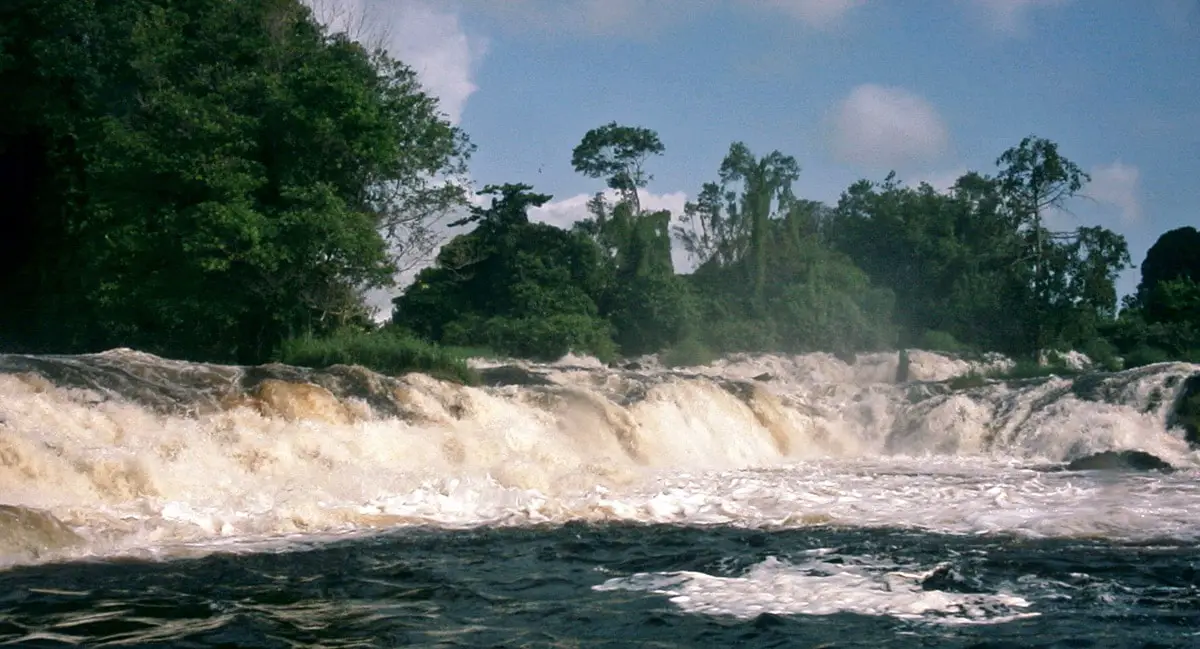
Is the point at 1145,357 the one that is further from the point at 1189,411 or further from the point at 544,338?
the point at 544,338

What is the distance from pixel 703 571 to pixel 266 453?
5594mm

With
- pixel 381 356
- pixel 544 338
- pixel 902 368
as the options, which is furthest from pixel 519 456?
pixel 902 368

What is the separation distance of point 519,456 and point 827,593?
7.17m

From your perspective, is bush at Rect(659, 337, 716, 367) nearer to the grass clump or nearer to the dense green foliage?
the dense green foliage

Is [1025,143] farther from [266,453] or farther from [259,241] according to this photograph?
[266,453]

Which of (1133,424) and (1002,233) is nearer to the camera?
(1133,424)

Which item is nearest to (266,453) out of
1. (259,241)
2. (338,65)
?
(259,241)

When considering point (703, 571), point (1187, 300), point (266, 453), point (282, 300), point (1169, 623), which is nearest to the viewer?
point (1169, 623)

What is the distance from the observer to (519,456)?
13.9 m

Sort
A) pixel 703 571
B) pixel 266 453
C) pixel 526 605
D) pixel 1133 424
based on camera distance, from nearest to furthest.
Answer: pixel 526 605 → pixel 703 571 → pixel 266 453 → pixel 1133 424

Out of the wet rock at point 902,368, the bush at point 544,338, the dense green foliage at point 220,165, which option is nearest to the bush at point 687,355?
the bush at point 544,338

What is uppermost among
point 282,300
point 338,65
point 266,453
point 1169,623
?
point 338,65

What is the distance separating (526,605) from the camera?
6980mm

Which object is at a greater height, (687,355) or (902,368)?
(687,355)
